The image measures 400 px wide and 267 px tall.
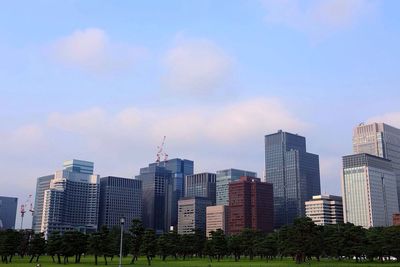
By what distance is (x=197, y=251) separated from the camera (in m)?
131

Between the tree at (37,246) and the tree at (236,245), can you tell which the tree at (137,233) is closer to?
the tree at (37,246)

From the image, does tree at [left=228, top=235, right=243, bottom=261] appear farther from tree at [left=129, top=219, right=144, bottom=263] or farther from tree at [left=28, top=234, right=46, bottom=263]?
tree at [left=28, top=234, right=46, bottom=263]

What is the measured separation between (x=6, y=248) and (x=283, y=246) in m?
58.6

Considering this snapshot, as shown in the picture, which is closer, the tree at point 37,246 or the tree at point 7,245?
the tree at point 7,245

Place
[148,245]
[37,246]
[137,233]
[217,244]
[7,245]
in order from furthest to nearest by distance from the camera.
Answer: [217,244], [37,246], [137,233], [148,245], [7,245]

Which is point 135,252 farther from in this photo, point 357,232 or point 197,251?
point 357,232

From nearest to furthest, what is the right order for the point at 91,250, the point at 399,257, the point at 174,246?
the point at 91,250 → the point at 399,257 → the point at 174,246

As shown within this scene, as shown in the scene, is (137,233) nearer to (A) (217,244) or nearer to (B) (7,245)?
(A) (217,244)

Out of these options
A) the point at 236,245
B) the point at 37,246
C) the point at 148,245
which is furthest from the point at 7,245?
the point at 236,245

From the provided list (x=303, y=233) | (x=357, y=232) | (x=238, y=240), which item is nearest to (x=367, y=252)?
(x=357, y=232)

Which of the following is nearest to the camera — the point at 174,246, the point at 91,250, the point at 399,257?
the point at 91,250

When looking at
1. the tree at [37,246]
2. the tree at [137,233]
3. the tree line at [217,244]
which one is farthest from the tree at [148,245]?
the tree at [37,246]

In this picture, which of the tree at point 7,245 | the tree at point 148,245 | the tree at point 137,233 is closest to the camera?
the tree at point 7,245

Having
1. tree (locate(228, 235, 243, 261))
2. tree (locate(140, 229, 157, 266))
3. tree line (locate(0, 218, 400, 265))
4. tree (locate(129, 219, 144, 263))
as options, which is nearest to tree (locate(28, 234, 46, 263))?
tree line (locate(0, 218, 400, 265))
